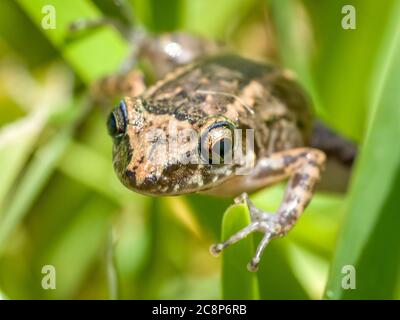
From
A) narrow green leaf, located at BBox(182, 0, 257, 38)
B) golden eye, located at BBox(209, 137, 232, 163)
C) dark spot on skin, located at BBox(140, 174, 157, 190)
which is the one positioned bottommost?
dark spot on skin, located at BBox(140, 174, 157, 190)

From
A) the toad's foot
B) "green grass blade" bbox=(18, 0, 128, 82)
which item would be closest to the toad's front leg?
the toad's foot

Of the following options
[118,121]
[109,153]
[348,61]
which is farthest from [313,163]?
[109,153]

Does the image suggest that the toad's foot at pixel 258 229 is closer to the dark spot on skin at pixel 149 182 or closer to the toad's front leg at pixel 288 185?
the toad's front leg at pixel 288 185

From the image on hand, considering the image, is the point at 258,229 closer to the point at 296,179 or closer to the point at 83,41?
the point at 296,179

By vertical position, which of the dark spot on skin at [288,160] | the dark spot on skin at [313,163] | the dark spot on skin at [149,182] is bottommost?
the dark spot on skin at [149,182]

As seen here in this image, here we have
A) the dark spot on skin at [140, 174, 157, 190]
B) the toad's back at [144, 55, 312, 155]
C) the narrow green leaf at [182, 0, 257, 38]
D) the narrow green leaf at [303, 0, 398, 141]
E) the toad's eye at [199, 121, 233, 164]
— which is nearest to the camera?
the dark spot on skin at [140, 174, 157, 190]

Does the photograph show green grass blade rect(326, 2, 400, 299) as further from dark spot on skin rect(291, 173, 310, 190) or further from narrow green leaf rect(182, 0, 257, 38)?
narrow green leaf rect(182, 0, 257, 38)

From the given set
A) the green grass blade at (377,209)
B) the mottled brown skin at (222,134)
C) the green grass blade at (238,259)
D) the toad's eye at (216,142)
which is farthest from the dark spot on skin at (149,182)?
the green grass blade at (377,209)
